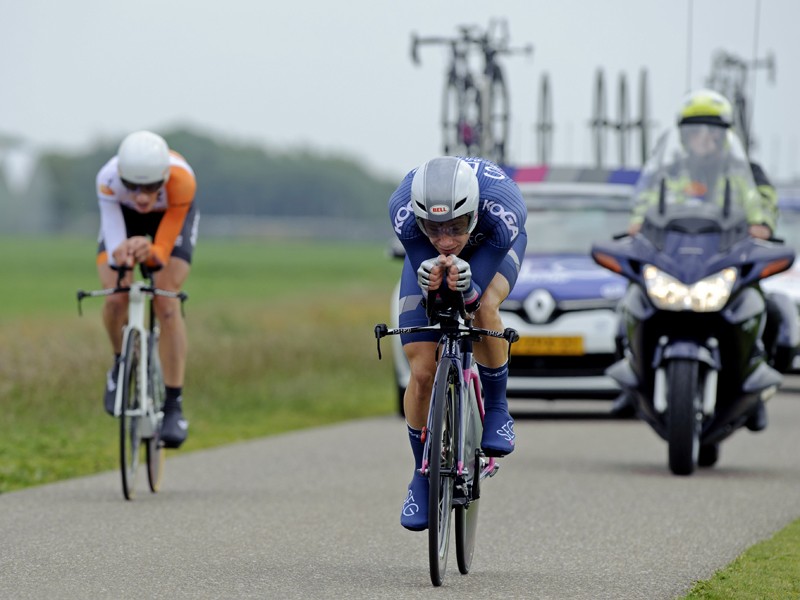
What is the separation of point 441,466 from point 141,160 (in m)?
3.44

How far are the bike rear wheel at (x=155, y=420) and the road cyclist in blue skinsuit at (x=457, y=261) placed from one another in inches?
116

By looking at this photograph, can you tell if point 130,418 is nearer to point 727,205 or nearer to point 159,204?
point 159,204

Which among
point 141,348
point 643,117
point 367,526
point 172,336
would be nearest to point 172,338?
point 172,336

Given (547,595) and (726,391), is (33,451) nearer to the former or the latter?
(726,391)

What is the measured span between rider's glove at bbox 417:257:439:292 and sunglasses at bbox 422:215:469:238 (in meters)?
0.12

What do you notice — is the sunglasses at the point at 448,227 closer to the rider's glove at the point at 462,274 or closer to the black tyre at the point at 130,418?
the rider's glove at the point at 462,274

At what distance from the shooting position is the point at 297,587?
6359 mm

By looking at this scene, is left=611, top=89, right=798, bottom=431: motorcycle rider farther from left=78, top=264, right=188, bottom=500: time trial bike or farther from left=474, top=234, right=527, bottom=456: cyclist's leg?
left=474, top=234, right=527, bottom=456: cyclist's leg

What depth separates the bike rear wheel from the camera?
9547mm

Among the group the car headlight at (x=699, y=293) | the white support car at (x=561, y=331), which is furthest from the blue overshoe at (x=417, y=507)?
the white support car at (x=561, y=331)

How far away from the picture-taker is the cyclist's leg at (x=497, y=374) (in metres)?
6.96

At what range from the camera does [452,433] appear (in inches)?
258

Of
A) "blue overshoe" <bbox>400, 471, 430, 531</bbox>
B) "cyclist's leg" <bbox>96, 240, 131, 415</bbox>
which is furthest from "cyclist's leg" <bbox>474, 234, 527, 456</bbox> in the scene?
"cyclist's leg" <bbox>96, 240, 131, 415</bbox>

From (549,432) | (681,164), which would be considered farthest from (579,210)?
(681,164)
